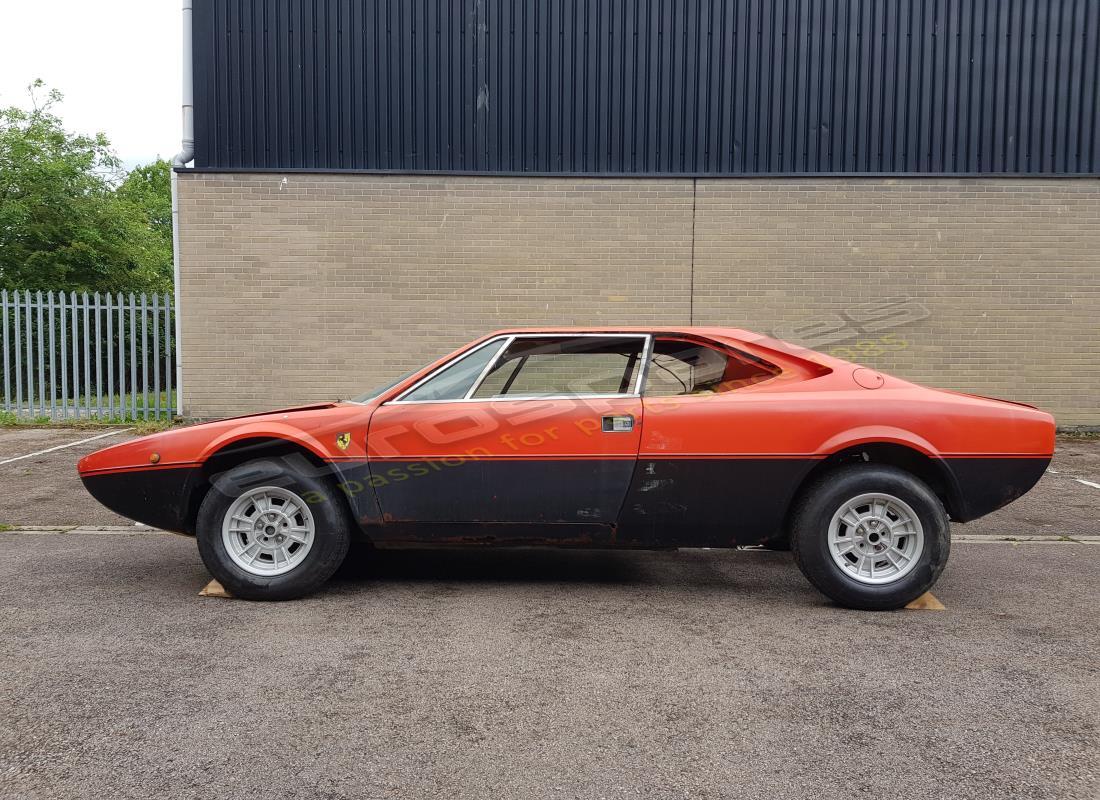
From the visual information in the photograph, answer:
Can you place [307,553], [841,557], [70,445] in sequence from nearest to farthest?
1. [841,557]
2. [307,553]
3. [70,445]

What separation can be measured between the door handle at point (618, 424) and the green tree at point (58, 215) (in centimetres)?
2300

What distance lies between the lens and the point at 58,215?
23.4m

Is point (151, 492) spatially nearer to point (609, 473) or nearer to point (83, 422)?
point (609, 473)

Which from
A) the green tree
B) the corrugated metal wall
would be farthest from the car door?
the green tree

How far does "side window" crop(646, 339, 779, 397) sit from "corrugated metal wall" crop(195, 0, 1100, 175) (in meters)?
7.28

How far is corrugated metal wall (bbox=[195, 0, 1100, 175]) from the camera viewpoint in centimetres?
1126

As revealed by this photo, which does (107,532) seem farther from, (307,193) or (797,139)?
(797,139)

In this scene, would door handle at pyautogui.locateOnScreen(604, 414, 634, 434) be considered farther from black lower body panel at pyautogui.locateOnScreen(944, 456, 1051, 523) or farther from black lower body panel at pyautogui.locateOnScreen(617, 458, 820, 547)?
black lower body panel at pyautogui.locateOnScreen(944, 456, 1051, 523)

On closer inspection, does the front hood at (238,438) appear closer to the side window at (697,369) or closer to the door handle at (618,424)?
the door handle at (618,424)

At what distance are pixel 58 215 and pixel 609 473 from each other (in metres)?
24.7

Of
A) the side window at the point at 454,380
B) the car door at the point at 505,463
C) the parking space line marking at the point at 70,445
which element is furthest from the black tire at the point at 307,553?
the parking space line marking at the point at 70,445

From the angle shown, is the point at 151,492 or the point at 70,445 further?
the point at 70,445

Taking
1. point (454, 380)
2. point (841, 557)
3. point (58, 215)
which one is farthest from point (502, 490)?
point (58, 215)

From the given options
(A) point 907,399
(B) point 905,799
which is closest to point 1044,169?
(A) point 907,399
